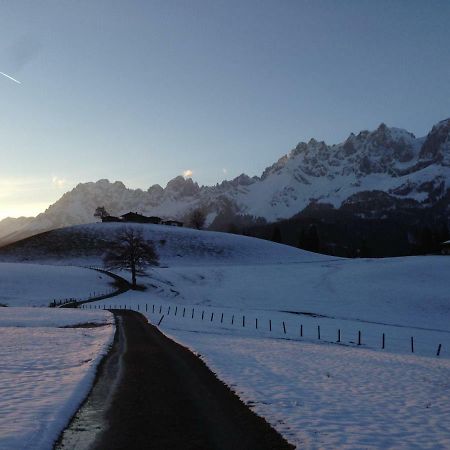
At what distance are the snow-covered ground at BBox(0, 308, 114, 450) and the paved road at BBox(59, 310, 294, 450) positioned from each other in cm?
126

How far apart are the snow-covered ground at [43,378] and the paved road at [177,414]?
4.15 feet

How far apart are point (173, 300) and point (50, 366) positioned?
5944 cm

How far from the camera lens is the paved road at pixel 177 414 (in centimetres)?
1137

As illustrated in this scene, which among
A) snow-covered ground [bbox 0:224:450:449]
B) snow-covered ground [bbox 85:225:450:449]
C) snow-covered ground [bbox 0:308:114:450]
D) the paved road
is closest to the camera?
the paved road

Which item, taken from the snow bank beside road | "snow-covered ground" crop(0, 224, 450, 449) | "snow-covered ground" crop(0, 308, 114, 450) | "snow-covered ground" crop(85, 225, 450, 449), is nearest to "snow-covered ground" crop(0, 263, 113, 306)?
"snow-covered ground" crop(0, 224, 450, 449)

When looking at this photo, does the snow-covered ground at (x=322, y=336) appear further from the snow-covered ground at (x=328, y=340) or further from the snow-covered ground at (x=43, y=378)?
the snow-covered ground at (x=43, y=378)

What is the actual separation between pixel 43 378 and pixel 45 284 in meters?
67.5

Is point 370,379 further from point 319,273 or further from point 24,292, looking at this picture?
point 319,273

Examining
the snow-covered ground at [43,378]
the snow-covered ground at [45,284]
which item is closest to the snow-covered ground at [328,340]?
the snow-covered ground at [43,378]

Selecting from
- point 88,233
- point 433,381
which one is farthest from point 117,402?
point 88,233

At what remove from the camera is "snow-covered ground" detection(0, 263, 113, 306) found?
71.6 metres

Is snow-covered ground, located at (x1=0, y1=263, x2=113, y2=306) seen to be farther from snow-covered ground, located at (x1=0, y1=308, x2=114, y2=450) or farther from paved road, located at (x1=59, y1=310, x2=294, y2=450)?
paved road, located at (x1=59, y1=310, x2=294, y2=450)

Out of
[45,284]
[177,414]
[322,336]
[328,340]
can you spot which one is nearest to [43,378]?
[177,414]

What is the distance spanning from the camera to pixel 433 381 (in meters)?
20.8
